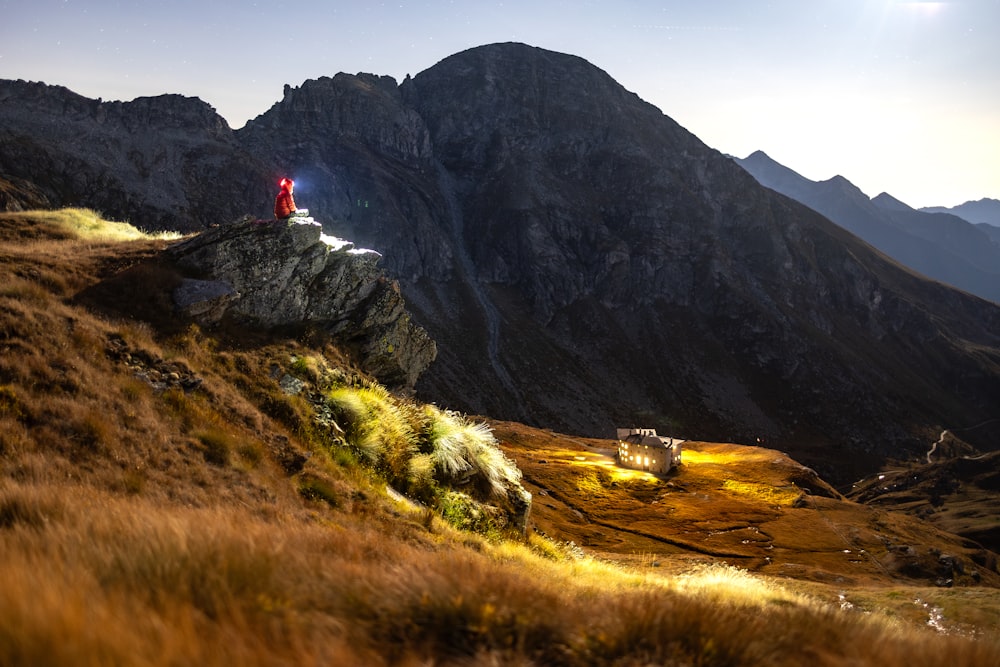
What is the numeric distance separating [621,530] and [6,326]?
41.8 meters

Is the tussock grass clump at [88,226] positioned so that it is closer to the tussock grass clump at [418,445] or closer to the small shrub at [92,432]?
the tussock grass clump at [418,445]

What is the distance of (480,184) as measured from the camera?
188 meters

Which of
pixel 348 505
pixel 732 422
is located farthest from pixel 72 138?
pixel 732 422

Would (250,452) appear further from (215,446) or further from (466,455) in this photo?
(466,455)

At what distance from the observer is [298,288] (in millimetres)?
15125

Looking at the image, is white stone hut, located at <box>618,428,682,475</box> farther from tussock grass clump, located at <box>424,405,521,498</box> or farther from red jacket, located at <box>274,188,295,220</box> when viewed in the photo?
red jacket, located at <box>274,188,295,220</box>

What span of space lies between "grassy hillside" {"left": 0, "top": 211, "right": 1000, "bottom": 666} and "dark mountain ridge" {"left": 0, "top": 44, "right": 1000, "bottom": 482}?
94235 millimetres

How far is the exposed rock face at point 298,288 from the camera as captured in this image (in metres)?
13.3

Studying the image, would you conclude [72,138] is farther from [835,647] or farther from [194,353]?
[835,647]

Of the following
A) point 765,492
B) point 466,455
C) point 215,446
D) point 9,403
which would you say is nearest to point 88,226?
point 9,403

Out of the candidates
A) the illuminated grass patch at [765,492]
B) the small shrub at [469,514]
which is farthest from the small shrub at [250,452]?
the illuminated grass patch at [765,492]

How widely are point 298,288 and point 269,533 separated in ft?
39.4

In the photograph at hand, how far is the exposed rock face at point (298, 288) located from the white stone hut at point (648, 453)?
51.4 metres

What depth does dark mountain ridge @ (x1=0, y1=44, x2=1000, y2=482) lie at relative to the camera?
125125mm
